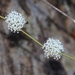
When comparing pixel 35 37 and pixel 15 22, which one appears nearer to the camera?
pixel 15 22

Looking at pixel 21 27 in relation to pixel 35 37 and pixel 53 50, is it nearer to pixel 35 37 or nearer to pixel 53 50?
pixel 53 50

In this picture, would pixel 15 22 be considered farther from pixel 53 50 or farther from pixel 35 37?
pixel 35 37

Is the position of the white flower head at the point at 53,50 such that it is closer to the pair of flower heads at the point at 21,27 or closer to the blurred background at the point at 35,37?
the pair of flower heads at the point at 21,27

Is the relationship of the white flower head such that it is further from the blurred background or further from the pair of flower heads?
the blurred background

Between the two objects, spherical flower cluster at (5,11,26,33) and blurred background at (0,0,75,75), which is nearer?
spherical flower cluster at (5,11,26,33)

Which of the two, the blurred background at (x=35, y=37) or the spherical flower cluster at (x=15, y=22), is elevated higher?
the blurred background at (x=35, y=37)

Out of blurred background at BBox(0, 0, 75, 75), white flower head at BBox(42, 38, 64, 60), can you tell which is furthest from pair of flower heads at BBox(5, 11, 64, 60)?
blurred background at BBox(0, 0, 75, 75)

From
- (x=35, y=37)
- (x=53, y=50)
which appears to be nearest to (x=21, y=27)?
(x=53, y=50)

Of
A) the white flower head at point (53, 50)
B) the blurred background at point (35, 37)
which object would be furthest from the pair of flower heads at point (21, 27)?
the blurred background at point (35, 37)

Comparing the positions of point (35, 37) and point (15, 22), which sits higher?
point (35, 37)
